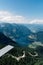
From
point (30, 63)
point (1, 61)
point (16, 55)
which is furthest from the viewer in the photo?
point (16, 55)

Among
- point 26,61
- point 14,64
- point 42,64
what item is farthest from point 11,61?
point 42,64

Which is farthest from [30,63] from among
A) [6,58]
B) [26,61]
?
[6,58]

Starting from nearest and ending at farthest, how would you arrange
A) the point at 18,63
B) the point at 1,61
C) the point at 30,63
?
the point at 1,61
the point at 18,63
the point at 30,63

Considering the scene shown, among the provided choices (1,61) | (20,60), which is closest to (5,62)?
(1,61)

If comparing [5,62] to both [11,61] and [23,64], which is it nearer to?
[11,61]

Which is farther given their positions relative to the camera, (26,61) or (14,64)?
(26,61)

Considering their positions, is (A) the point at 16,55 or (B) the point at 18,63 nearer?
(B) the point at 18,63

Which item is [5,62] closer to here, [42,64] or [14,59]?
[14,59]

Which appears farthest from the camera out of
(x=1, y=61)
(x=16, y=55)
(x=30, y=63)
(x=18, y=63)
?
(x=16, y=55)

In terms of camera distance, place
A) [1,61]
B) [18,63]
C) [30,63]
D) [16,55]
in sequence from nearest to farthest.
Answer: [1,61], [18,63], [30,63], [16,55]
